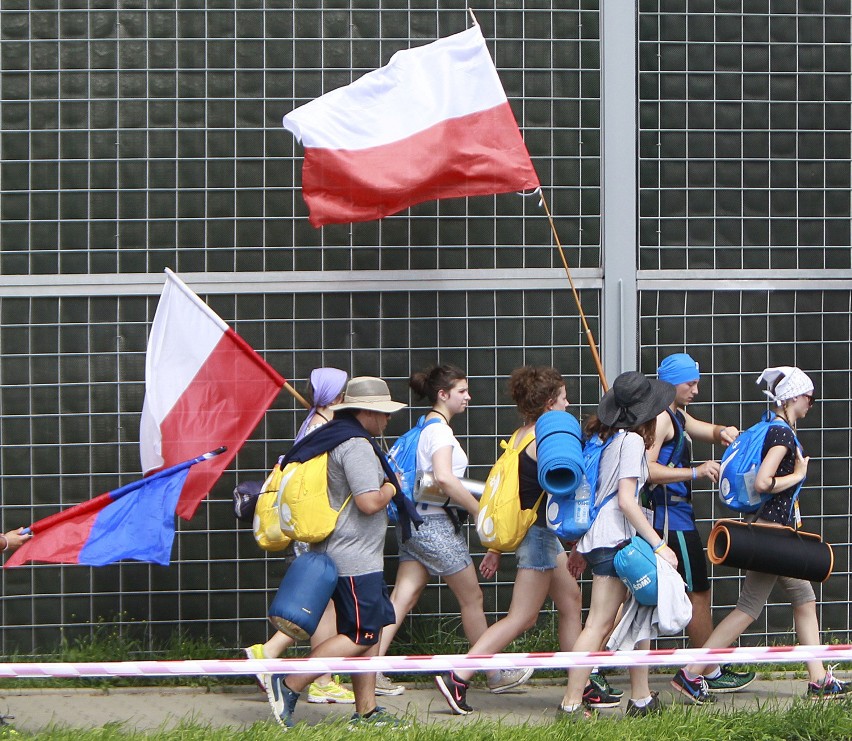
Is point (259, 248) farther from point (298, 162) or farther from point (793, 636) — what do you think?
point (793, 636)

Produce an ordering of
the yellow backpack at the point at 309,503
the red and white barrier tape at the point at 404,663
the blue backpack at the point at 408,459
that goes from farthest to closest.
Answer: the blue backpack at the point at 408,459
the yellow backpack at the point at 309,503
the red and white barrier tape at the point at 404,663

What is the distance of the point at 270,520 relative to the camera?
20.6ft

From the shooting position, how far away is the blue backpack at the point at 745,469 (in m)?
6.36

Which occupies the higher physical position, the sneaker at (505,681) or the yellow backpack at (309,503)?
the yellow backpack at (309,503)


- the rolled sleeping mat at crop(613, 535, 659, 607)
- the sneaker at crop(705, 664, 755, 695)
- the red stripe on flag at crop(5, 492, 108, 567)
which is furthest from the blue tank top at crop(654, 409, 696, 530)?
the red stripe on flag at crop(5, 492, 108, 567)

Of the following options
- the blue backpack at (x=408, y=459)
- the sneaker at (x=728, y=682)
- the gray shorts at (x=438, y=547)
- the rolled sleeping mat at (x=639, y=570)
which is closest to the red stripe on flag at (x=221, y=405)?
the blue backpack at (x=408, y=459)

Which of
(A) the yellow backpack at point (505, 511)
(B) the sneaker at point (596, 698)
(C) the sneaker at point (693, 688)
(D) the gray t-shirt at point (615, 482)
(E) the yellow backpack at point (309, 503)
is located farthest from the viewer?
(C) the sneaker at point (693, 688)

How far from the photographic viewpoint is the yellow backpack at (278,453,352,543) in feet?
18.5

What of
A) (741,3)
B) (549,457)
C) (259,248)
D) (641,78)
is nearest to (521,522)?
(549,457)

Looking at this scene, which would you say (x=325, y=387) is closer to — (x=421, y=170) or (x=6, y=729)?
(x=421, y=170)

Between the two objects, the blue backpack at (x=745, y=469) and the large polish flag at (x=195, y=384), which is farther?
the large polish flag at (x=195, y=384)

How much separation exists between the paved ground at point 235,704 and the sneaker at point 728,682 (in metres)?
0.05

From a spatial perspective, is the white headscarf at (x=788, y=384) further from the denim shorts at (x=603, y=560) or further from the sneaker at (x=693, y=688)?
the sneaker at (x=693, y=688)

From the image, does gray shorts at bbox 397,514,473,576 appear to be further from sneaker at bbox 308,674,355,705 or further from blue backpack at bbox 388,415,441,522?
sneaker at bbox 308,674,355,705
